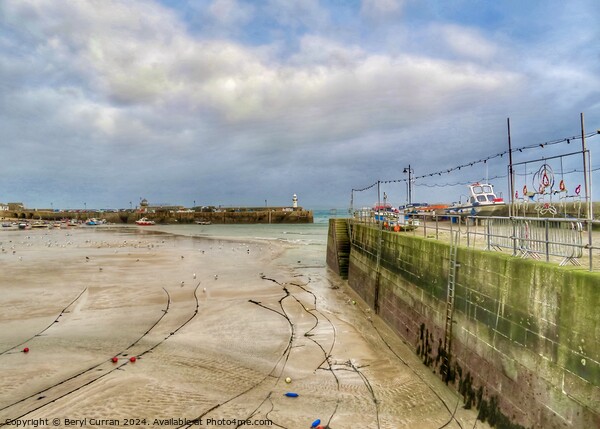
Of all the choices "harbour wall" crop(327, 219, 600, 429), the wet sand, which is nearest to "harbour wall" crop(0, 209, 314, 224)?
the wet sand

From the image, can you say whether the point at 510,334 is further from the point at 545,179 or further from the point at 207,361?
the point at 207,361

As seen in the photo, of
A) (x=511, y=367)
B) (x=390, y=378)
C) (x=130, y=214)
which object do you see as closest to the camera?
(x=511, y=367)

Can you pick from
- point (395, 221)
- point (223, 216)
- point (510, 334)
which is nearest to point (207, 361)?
point (510, 334)

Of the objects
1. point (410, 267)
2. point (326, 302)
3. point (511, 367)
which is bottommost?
point (326, 302)

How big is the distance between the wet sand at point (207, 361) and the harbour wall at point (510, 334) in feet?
2.49

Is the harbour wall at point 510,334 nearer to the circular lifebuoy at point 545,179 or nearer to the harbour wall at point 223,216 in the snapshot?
the circular lifebuoy at point 545,179

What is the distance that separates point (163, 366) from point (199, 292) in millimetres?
9154

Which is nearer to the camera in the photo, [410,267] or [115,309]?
[410,267]

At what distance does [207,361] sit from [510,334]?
760cm

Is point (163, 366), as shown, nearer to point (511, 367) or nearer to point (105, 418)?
point (105, 418)

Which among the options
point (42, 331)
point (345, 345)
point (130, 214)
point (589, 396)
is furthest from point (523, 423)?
point (130, 214)

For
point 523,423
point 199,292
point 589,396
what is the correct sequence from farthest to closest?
point 199,292, point 523,423, point 589,396

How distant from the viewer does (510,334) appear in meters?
6.51

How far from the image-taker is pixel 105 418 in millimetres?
7281
